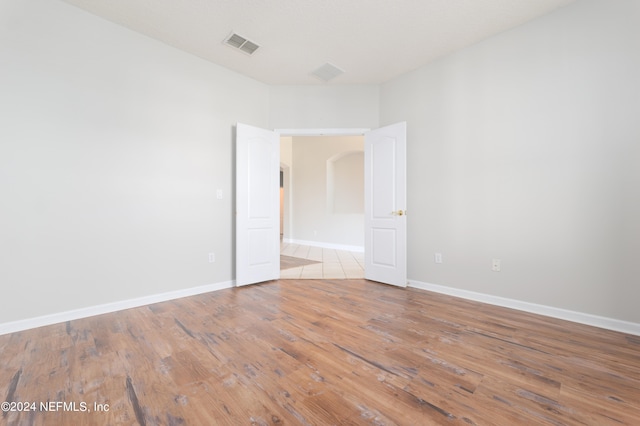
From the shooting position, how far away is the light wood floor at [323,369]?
1361mm

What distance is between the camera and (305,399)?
1.46m

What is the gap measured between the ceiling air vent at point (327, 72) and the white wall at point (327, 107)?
26 cm

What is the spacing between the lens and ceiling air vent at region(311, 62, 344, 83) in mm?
3714

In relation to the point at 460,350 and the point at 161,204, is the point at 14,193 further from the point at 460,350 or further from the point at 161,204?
the point at 460,350

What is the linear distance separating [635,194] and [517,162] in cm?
90

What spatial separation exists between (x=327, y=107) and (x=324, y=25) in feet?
4.67

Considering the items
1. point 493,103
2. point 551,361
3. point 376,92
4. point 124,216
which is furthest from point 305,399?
point 376,92

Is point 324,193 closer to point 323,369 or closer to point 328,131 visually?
point 328,131

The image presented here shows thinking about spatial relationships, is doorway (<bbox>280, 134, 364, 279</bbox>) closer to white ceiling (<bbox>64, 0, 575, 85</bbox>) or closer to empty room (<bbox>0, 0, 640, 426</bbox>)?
empty room (<bbox>0, 0, 640, 426</bbox>)

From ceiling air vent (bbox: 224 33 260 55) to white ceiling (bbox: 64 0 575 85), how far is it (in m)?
0.07

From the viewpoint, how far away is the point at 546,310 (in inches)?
105

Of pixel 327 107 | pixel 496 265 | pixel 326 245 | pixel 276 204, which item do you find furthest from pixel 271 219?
pixel 326 245

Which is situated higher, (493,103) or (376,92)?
(376,92)

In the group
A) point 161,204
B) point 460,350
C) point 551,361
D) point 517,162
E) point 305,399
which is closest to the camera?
point 305,399
